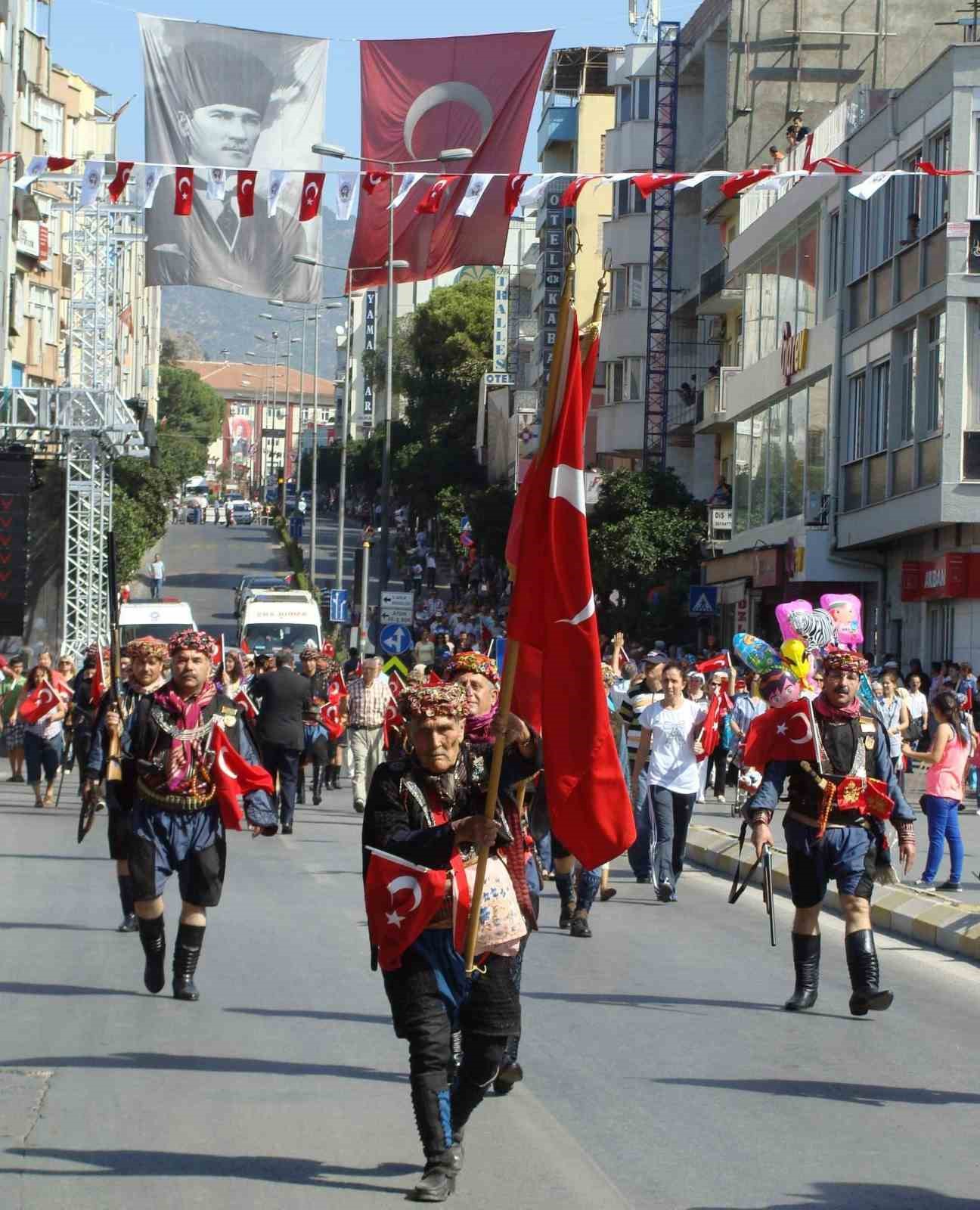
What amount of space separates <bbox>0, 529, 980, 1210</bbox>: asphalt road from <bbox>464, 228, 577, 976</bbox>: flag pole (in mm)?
813

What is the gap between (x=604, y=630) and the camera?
148 ft

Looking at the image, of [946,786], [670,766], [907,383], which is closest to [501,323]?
[907,383]

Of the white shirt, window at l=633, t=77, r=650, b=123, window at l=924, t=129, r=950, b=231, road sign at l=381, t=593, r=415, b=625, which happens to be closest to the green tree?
road sign at l=381, t=593, r=415, b=625

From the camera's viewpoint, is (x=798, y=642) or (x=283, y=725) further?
(x=283, y=725)

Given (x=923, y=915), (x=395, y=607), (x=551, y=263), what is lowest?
(x=923, y=915)

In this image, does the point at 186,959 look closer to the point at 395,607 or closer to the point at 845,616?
the point at 845,616

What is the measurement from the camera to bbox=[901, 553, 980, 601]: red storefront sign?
28.9 meters

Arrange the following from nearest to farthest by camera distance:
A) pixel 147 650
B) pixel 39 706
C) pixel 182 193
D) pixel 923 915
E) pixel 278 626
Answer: pixel 147 650
pixel 923 915
pixel 182 193
pixel 39 706
pixel 278 626

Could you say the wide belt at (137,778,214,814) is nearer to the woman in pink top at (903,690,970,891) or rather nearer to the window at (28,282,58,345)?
the woman in pink top at (903,690,970,891)

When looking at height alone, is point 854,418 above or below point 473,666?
above

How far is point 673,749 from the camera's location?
14.1 metres

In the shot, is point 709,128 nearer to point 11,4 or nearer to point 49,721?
point 11,4

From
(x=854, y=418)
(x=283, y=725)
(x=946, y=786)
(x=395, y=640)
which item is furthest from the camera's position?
(x=395, y=640)

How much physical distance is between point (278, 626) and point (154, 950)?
33743 mm
